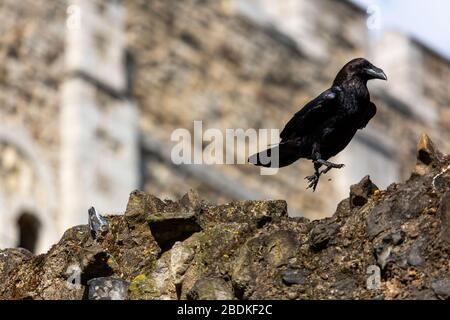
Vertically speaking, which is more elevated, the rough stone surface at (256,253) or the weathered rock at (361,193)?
the weathered rock at (361,193)

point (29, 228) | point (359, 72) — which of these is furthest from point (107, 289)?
point (29, 228)

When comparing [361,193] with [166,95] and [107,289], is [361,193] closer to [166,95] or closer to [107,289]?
[107,289]

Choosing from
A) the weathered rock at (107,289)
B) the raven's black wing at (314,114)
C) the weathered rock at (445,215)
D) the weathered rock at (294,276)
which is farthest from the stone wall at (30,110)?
the weathered rock at (445,215)

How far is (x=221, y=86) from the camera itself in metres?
21.2

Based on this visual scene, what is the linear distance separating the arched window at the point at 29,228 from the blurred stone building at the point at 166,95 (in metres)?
0.02


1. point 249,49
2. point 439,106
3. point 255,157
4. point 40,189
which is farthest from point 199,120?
point 255,157

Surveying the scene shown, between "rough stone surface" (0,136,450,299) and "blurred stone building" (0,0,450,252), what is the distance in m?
8.40

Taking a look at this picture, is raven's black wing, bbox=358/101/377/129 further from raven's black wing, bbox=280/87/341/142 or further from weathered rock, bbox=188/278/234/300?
weathered rock, bbox=188/278/234/300

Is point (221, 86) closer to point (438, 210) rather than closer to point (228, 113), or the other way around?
point (228, 113)

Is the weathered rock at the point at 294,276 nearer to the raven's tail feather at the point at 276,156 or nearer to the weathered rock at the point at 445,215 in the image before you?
the weathered rock at the point at 445,215

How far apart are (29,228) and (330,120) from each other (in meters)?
9.57

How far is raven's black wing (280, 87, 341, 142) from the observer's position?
796 cm

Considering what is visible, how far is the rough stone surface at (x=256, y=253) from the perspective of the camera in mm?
6938

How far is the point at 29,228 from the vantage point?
17203mm
